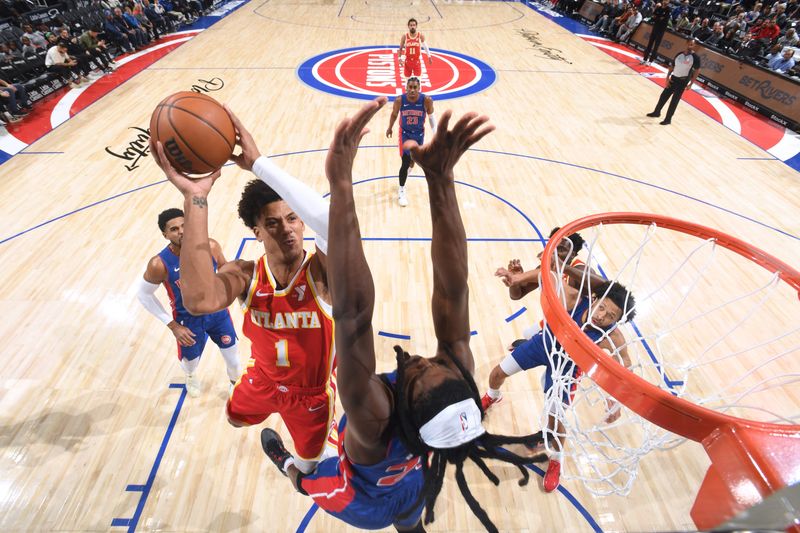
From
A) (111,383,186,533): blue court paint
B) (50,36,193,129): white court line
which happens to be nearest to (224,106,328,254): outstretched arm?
(111,383,186,533): blue court paint

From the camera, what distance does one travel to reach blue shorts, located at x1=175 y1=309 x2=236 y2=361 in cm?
317

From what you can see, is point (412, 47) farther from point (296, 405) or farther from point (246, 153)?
point (296, 405)

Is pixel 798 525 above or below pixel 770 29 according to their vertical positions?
above

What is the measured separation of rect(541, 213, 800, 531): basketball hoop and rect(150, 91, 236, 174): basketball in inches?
66.1

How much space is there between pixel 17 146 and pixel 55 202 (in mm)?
2553

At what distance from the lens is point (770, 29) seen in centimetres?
1141

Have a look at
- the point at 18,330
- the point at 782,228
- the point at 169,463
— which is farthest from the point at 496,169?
the point at 18,330

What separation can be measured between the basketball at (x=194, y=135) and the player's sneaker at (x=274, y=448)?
194 cm

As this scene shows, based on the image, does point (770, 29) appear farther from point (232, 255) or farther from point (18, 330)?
point (18, 330)

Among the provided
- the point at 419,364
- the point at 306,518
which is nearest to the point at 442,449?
the point at 419,364

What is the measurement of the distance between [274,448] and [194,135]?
6.96 feet

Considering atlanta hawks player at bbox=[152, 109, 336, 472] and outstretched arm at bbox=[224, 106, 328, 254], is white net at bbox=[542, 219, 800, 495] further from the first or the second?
outstretched arm at bbox=[224, 106, 328, 254]

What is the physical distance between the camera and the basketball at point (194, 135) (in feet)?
6.59

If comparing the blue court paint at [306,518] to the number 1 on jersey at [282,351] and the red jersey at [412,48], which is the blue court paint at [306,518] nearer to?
the number 1 on jersey at [282,351]
